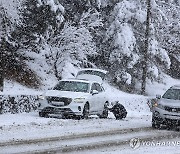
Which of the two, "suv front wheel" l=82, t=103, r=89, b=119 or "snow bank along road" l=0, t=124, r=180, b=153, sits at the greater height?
"suv front wheel" l=82, t=103, r=89, b=119

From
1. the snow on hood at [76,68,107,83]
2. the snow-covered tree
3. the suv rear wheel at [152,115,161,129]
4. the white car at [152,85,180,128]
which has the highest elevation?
the snow-covered tree

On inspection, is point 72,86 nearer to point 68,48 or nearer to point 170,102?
point 170,102

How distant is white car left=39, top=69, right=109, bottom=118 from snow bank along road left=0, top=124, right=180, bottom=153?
3353mm

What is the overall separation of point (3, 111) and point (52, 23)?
1158 centimetres

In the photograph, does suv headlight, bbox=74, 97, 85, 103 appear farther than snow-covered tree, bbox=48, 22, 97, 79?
No

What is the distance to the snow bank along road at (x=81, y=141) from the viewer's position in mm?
12359

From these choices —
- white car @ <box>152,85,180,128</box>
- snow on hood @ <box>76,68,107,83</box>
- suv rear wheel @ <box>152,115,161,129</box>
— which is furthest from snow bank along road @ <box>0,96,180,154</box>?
snow on hood @ <box>76,68,107,83</box>

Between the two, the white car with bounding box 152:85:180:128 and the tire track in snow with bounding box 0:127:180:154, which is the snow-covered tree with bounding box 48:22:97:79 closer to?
the white car with bounding box 152:85:180:128

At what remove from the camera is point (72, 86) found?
22.6m

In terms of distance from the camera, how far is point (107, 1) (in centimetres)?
4284

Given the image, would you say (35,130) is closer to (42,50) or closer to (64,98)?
(64,98)

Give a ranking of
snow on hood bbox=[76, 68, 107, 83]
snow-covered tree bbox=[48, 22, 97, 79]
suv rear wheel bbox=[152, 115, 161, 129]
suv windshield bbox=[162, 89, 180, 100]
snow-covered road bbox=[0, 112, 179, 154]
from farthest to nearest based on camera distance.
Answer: snow-covered tree bbox=[48, 22, 97, 79] < snow on hood bbox=[76, 68, 107, 83] < suv windshield bbox=[162, 89, 180, 100] < suv rear wheel bbox=[152, 115, 161, 129] < snow-covered road bbox=[0, 112, 179, 154]

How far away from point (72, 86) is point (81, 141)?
8409mm

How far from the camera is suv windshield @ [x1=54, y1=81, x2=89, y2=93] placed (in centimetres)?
2231
